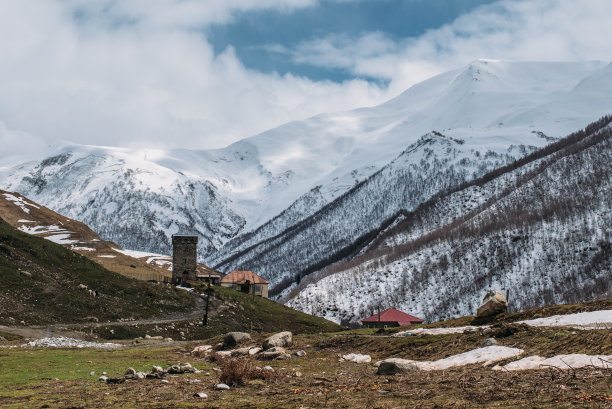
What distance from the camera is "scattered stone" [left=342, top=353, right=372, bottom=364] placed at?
26.1 meters

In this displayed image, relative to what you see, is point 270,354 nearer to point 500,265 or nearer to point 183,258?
point 183,258

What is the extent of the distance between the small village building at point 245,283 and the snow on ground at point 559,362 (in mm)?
106814

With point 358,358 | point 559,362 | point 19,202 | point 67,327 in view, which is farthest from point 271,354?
point 19,202

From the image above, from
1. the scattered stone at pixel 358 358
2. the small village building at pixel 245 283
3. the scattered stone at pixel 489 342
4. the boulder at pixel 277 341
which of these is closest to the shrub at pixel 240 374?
the scattered stone at pixel 358 358

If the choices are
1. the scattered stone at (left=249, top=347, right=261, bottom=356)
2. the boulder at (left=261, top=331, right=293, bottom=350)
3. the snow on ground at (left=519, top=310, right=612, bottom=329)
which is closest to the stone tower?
the boulder at (left=261, top=331, right=293, bottom=350)

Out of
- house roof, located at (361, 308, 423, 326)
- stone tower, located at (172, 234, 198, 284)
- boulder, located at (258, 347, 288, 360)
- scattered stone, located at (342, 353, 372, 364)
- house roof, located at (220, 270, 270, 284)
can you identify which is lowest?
house roof, located at (361, 308, 423, 326)

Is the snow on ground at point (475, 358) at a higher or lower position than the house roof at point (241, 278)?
lower

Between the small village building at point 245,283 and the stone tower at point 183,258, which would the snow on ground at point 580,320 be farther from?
the small village building at point 245,283

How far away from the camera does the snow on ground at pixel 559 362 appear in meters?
16.1

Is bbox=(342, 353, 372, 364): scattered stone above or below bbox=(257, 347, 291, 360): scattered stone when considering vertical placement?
below

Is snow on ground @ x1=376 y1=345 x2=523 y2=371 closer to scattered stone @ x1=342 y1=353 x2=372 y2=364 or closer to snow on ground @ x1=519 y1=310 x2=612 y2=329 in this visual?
scattered stone @ x1=342 y1=353 x2=372 y2=364

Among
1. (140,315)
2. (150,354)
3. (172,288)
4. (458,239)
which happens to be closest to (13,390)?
(150,354)

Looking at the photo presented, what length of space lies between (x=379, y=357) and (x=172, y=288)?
65.7 meters

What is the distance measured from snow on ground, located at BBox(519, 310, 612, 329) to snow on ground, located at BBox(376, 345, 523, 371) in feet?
22.7
